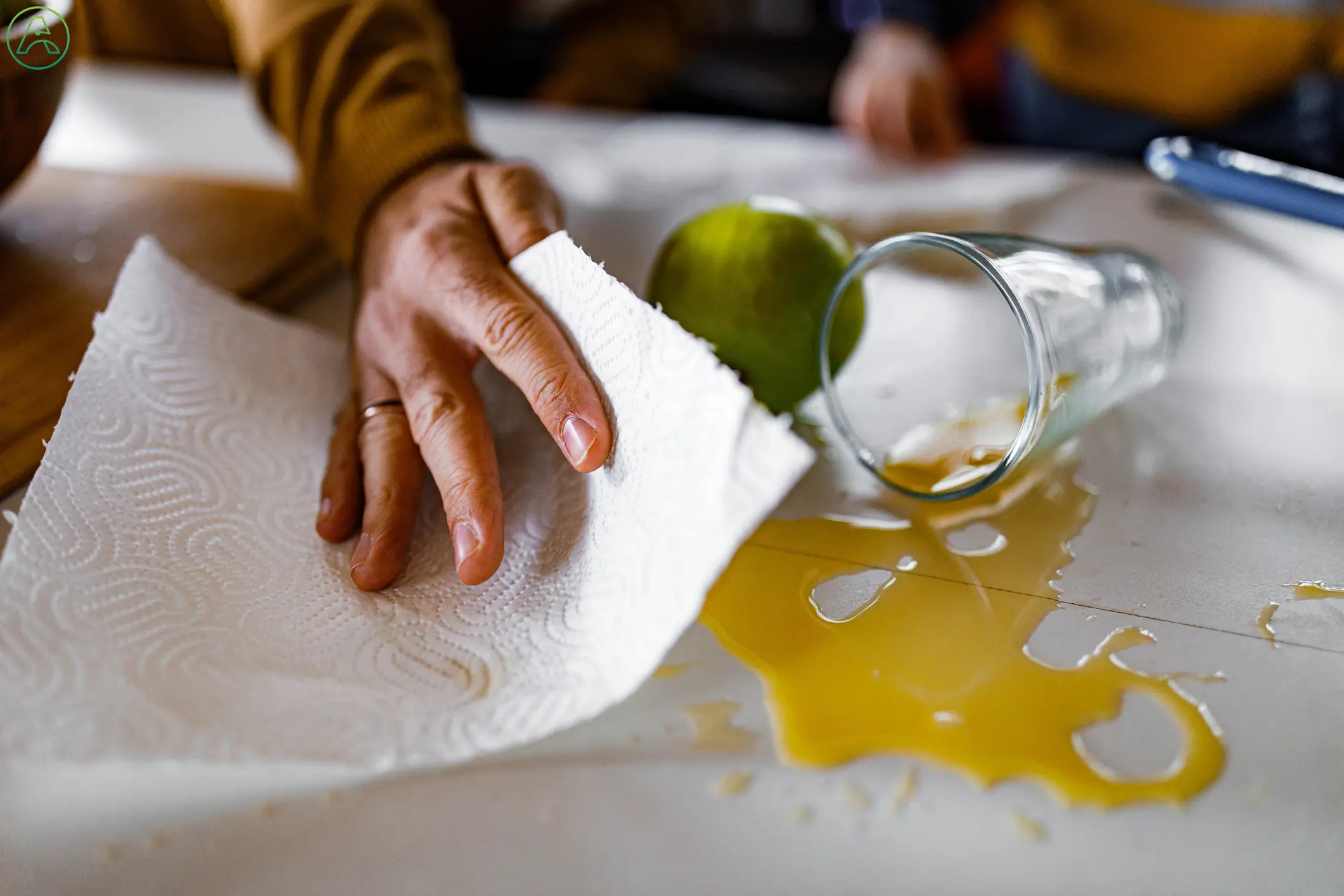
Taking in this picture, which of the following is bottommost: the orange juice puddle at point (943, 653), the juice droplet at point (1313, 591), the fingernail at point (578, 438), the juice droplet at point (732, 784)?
the juice droplet at point (732, 784)

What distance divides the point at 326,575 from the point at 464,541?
0.24 feet

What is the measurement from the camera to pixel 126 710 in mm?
375

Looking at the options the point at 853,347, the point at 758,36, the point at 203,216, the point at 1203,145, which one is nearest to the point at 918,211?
the point at 1203,145

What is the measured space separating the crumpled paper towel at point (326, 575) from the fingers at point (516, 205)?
3cm

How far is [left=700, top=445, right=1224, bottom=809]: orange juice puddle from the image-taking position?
0.40 meters

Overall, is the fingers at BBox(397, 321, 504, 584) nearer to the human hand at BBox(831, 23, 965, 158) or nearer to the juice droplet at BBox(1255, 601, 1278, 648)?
the juice droplet at BBox(1255, 601, 1278, 648)

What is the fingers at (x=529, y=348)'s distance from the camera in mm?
457

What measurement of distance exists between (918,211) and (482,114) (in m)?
0.47

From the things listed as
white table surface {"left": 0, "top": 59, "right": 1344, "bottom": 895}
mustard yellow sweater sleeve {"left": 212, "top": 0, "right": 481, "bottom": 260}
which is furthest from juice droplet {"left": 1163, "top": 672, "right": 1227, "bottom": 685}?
mustard yellow sweater sleeve {"left": 212, "top": 0, "right": 481, "bottom": 260}

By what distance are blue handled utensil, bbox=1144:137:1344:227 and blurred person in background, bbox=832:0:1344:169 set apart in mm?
245

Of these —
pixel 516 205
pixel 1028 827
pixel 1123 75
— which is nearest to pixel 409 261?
pixel 516 205

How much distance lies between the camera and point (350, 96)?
74 centimetres

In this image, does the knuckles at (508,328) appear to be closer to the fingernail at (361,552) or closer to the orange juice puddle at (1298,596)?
the fingernail at (361,552)

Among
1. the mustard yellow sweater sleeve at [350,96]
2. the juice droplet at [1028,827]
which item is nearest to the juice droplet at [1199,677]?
the juice droplet at [1028,827]
